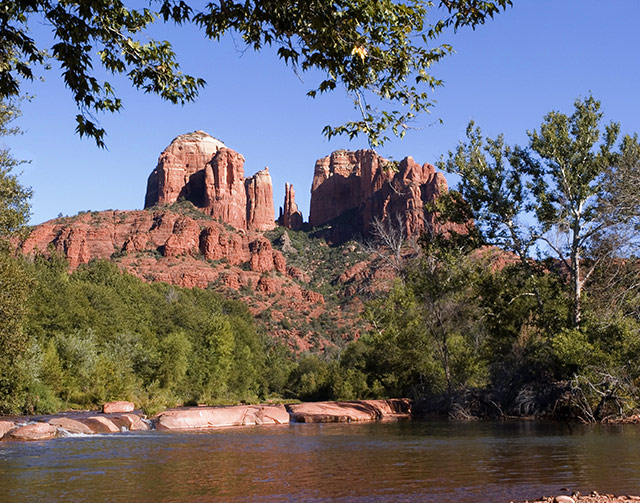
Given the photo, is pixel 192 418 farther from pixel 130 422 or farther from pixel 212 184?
pixel 212 184

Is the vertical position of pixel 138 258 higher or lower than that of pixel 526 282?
higher

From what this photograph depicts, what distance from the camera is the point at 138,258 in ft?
388

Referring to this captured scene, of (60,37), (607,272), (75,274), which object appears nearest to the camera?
(60,37)

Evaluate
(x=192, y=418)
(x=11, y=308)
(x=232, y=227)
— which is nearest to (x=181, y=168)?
(x=232, y=227)

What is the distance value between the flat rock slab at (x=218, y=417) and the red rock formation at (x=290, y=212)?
147311mm

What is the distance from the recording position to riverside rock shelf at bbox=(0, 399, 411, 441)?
20.7 meters

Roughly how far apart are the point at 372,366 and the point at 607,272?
21.0 meters

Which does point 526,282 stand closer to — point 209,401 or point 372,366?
point 372,366

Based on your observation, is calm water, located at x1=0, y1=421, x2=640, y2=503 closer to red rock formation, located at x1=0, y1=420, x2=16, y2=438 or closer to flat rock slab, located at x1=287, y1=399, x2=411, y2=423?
red rock formation, located at x1=0, y1=420, x2=16, y2=438

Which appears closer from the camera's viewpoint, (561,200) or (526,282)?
(561,200)

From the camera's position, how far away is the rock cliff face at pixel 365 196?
139138mm

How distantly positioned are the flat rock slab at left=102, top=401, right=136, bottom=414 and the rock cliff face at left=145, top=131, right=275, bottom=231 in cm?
12642

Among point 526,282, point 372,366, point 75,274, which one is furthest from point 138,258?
point 526,282

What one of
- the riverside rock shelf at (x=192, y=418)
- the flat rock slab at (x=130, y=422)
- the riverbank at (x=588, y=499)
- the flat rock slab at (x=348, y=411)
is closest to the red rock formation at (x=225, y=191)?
the flat rock slab at (x=348, y=411)
